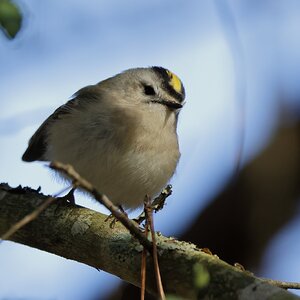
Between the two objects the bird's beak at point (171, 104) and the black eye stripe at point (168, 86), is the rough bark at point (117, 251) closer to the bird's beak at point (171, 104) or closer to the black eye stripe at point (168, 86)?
the bird's beak at point (171, 104)

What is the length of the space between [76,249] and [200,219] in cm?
113

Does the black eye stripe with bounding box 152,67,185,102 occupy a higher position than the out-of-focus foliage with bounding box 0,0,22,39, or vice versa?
the out-of-focus foliage with bounding box 0,0,22,39

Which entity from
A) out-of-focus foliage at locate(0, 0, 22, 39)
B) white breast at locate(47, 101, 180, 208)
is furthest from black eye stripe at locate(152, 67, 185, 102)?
out-of-focus foliage at locate(0, 0, 22, 39)

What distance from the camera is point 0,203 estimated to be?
2492 millimetres

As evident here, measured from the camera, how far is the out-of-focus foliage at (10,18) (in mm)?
1361

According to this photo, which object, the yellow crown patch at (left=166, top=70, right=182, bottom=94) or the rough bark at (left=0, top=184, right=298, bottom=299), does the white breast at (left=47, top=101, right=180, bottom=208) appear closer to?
the yellow crown patch at (left=166, top=70, right=182, bottom=94)

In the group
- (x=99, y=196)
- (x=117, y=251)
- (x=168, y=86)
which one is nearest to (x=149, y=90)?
(x=168, y=86)

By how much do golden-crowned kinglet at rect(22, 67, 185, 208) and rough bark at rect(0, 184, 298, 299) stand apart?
0.62m

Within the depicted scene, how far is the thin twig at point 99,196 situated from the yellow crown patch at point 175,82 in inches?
75.7

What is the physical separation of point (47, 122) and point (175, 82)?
789 millimetres

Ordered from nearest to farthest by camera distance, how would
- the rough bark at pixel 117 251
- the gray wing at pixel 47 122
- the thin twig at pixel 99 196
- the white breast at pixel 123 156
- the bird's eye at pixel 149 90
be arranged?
the thin twig at pixel 99 196, the rough bark at pixel 117 251, the white breast at pixel 123 156, the gray wing at pixel 47 122, the bird's eye at pixel 149 90

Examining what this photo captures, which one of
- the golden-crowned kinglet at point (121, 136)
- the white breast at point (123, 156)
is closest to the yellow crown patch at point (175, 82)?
the golden-crowned kinglet at point (121, 136)

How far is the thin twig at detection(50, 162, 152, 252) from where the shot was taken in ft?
4.44

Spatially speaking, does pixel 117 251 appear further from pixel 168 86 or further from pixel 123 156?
pixel 168 86
